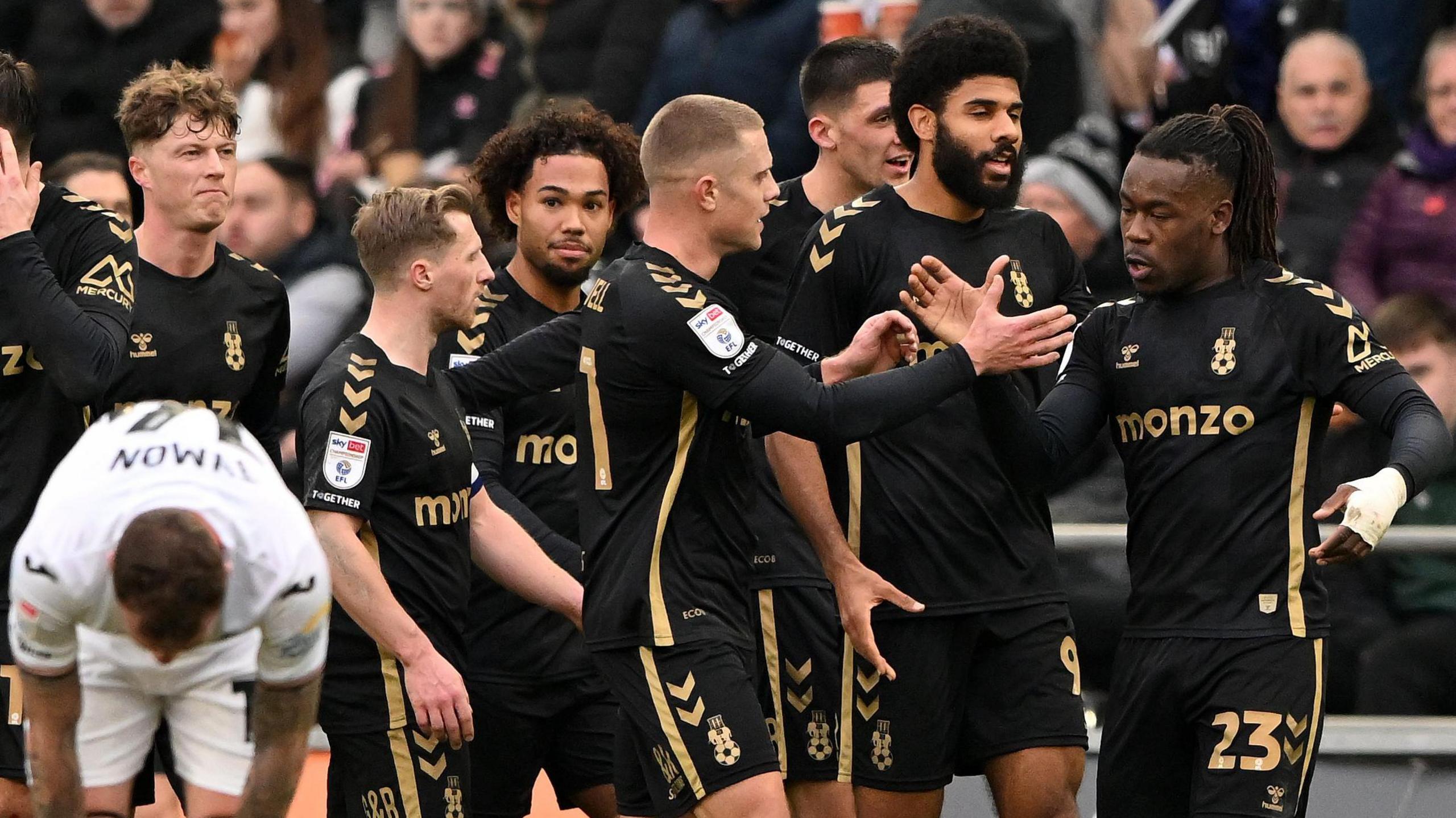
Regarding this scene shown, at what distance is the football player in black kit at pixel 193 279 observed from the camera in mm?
6355

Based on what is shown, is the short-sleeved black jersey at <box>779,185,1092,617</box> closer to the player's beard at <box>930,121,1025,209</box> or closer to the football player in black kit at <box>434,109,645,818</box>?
the player's beard at <box>930,121,1025,209</box>

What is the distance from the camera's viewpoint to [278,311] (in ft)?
21.6

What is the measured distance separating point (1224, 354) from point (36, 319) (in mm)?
3002

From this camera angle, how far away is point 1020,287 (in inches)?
233

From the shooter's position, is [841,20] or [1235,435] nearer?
[1235,435]

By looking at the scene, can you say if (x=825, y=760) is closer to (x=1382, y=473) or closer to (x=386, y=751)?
(x=386, y=751)

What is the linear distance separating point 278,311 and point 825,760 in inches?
81.3

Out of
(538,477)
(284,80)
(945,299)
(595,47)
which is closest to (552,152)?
(538,477)

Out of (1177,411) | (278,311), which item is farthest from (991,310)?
(278,311)

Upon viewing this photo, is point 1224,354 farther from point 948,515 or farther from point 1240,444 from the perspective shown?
point 948,515

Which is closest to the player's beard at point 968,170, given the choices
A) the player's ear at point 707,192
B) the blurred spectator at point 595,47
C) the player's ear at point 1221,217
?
the player's ear at point 1221,217

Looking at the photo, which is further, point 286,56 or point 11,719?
point 286,56

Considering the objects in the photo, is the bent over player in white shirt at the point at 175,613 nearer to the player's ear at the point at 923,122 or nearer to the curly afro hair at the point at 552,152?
the player's ear at the point at 923,122

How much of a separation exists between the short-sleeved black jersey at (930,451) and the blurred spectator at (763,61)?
→ 3.19 meters
